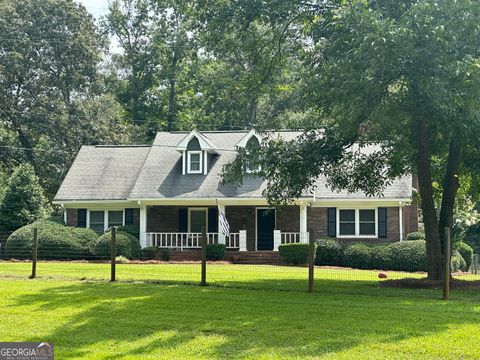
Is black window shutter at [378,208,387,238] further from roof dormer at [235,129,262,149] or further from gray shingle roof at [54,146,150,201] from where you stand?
gray shingle roof at [54,146,150,201]

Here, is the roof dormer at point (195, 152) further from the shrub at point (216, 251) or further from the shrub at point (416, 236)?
the shrub at point (416, 236)

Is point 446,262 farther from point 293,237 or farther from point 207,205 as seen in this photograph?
point 207,205

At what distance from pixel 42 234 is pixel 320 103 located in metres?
15.4

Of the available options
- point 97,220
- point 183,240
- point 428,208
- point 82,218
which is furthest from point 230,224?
point 428,208

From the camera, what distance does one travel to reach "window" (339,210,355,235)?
33.2 m

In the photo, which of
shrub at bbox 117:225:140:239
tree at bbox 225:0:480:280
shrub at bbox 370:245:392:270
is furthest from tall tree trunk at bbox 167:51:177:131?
tree at bbox 225:0:480:280

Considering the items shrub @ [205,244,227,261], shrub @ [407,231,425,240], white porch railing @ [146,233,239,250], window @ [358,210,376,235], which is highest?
window @ [358,210,376,235]

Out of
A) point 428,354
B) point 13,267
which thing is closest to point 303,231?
point 13,267

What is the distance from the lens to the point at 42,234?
29.1m

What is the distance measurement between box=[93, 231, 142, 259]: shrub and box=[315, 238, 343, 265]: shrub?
808cm

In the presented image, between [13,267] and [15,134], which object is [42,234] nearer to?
[13,267]

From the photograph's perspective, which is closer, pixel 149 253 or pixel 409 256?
pixel 409 256

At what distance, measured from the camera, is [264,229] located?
3434 cm

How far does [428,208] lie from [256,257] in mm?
13319
